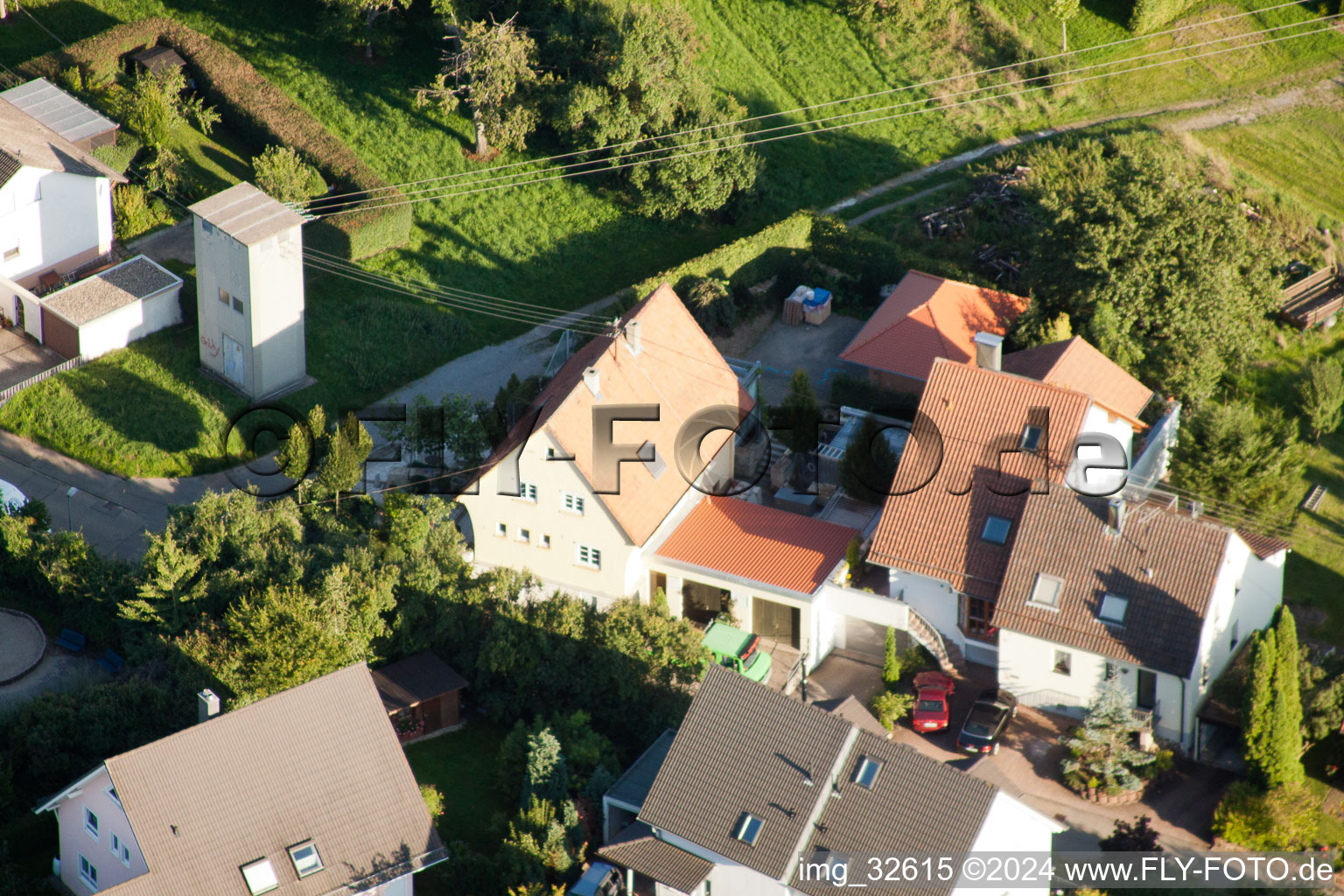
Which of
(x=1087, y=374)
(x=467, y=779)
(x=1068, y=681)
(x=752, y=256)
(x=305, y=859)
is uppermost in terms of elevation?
(x=1087, y=374)

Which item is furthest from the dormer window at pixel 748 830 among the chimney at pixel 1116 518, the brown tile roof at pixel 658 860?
the chimney at pixel 1116 518

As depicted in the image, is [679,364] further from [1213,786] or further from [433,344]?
[1213,786]

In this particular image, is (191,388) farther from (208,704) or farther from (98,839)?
(98,839)

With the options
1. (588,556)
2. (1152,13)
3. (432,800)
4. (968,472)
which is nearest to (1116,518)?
(968,472)

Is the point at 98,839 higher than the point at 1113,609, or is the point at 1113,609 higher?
the point at 1113,609

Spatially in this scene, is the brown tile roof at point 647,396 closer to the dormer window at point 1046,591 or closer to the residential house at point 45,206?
the dormer window at point 1046,591

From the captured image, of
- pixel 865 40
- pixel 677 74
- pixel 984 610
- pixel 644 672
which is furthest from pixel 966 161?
pixel 644 672

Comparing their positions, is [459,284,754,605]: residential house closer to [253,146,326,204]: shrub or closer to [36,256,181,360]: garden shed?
[253,146,326,204]: shrub
